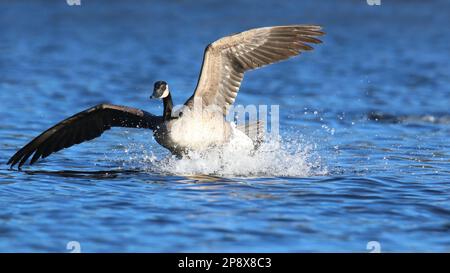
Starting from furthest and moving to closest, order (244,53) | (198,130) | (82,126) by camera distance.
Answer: (82,126) < (244,53) < (198,130)

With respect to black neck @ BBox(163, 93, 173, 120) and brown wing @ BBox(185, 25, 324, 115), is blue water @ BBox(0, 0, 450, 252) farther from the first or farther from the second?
brown wing @ BBox(185, 25, 324, 115)

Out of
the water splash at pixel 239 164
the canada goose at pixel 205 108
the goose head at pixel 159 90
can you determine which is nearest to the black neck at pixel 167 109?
the canada goose at pixel 205 108

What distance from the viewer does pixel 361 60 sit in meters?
24.1

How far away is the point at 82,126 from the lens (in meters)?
11.4

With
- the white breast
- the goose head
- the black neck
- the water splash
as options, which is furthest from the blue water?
the goose head

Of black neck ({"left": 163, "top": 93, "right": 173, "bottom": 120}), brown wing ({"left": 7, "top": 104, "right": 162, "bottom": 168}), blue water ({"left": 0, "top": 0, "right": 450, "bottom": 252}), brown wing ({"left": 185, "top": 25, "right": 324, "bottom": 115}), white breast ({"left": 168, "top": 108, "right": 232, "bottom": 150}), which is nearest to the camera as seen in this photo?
blue water ({"left": 0, "top": 0, "right": 450, "bottom": 252})

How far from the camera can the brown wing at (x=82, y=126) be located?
439 inches

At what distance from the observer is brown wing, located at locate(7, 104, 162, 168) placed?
11.1 m

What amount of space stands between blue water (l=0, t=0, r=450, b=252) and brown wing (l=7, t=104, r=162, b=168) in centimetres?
29

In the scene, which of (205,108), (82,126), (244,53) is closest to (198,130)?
(205,108)

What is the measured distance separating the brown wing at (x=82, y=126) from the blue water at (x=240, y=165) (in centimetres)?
29

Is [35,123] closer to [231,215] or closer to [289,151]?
[289,151]

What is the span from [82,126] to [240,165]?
7.05 feet

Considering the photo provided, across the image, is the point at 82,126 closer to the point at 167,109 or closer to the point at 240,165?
the point at 167,109
